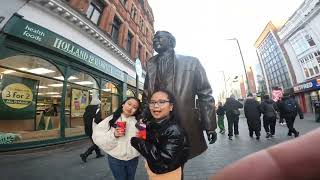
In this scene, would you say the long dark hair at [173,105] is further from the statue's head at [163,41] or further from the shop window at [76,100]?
the shop window at [76,100]

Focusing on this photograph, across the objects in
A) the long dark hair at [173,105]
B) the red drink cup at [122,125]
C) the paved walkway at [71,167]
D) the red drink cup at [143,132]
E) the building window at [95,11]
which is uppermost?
the building window at [95,11]

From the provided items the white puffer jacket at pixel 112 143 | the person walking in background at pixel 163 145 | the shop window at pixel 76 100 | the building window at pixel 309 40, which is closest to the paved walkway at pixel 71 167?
the white puffer jacket at pixel 112 143

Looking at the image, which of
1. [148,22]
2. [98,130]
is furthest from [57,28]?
[148,22]

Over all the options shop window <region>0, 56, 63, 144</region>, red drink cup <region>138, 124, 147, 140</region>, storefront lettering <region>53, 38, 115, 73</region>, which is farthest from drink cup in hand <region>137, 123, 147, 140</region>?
storefront lettering <region>53, 38, 115, 73</region>

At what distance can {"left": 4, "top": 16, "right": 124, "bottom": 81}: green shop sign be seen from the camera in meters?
7.93

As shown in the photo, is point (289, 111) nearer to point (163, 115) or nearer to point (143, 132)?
point (163, 115)

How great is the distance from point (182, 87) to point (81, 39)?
1006 centimetres

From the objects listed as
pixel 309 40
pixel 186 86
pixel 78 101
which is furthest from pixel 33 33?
pixel 309 40

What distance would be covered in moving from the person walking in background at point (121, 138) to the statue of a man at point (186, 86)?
0.25 m

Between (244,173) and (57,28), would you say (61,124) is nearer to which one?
(57,28)

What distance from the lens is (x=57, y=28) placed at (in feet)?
33.5

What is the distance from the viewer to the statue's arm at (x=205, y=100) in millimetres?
2893

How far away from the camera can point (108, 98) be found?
1517 cm

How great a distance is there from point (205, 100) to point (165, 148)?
98 cm
